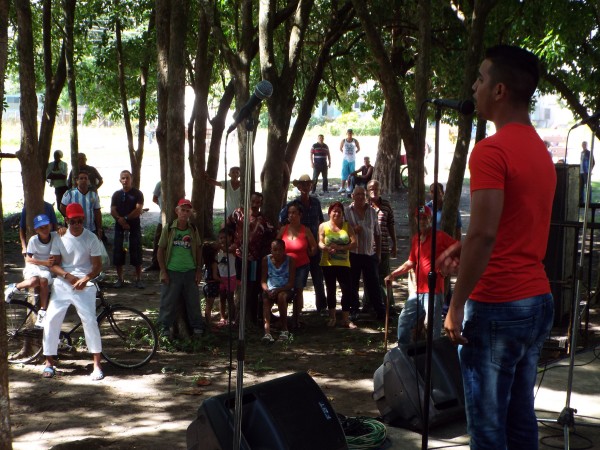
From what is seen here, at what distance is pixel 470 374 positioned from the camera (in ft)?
12.8

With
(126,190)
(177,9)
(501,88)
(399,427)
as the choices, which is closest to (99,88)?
(126,190)

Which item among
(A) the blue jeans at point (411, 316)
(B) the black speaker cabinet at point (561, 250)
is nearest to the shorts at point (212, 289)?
(A) the blue jeans at point (411, 316)

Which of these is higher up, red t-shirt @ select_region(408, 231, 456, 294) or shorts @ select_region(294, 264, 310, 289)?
red t-shirt @ select_region(408, 231, 456, 294)

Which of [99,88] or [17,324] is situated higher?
[99,88]

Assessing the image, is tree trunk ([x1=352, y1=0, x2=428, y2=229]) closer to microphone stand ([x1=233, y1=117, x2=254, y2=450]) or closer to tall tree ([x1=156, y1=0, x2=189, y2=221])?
tall tree ([x1=156, y1=0, x2=189, y2=221])

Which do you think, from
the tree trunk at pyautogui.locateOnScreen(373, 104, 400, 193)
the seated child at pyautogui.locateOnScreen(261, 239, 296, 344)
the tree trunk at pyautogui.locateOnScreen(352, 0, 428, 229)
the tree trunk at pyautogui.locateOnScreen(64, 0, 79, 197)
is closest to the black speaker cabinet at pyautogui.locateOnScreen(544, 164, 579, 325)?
the tree trunk at pyautogui.locateOnScreen(352, 0, 428, 229)

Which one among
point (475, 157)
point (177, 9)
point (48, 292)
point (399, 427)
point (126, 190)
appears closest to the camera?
point (475, 157)

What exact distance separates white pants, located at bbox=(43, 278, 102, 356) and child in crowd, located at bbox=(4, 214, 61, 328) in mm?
307

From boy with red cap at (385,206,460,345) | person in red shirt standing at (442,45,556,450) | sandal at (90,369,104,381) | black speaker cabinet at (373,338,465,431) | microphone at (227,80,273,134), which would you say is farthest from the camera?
sandal at (90,369,104,381)

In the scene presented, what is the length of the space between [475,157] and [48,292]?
282 inches

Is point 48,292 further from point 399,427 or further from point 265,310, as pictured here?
point 399,427

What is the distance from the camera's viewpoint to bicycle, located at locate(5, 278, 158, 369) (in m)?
9.76

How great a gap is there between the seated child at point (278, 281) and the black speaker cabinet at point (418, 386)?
4.15 meters

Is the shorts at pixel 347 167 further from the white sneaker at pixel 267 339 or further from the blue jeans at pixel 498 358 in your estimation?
the blue jeans at pixel 498 358
